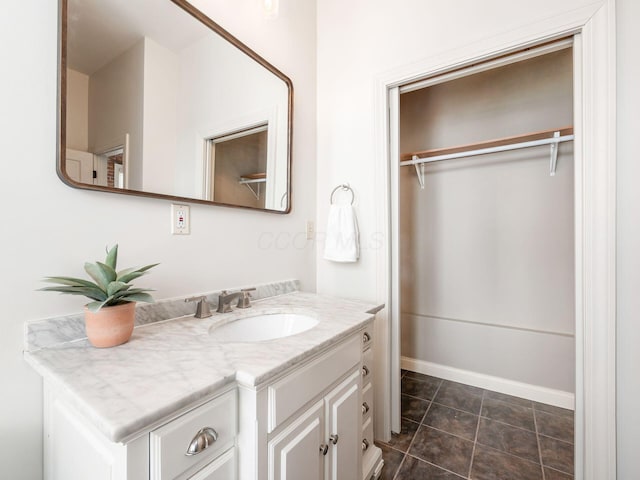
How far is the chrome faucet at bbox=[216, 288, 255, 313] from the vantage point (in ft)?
3.83

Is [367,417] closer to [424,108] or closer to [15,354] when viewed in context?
[15,354]

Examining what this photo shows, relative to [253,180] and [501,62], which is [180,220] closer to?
[253,180]

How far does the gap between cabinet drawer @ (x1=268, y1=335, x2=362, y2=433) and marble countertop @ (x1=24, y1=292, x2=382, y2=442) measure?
0.06 m

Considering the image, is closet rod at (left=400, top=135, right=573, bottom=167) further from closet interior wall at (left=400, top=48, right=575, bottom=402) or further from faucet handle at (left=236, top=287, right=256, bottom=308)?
faucet handle at (left=236, top=287, right=256, bottom=308)

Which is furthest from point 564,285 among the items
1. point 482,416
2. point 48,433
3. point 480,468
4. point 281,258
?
point 48,433

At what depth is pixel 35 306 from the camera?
0.77 meters

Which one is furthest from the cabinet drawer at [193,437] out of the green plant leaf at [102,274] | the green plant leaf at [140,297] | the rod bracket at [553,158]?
the rod bracket at [553,158]

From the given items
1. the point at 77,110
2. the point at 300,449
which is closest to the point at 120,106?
the point at 77,110

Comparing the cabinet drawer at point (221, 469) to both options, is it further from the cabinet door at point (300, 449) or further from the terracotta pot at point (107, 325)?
the terracotta pot at point (107, 325)

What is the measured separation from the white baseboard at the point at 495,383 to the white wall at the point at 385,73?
93 cm

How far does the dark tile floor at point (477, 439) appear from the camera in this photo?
54.9 inches

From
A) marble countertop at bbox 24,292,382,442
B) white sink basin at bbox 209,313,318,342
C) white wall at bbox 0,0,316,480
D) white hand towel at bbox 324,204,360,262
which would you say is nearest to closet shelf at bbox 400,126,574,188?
white hand towel at bbox 324,204,360,262

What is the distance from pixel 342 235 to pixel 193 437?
123cm

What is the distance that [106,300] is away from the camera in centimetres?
74
